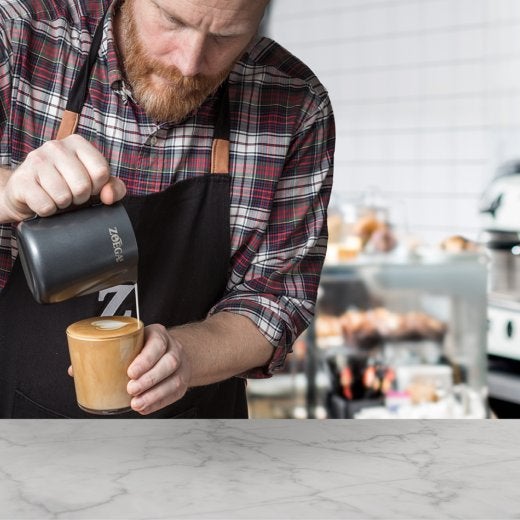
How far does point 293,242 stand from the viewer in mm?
1927

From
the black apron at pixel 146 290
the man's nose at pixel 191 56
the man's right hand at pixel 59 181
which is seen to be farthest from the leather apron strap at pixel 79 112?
the man's right hand at pixel 59 181

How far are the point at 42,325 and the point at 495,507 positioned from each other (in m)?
1.03

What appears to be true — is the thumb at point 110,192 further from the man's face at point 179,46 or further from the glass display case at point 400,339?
the glass display case at point 400,339

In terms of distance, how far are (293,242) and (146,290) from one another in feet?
1.23

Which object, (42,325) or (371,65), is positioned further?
(371,65)

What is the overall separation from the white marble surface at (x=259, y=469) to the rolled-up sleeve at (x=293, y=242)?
1.51 ft

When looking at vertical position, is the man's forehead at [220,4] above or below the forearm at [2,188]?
above

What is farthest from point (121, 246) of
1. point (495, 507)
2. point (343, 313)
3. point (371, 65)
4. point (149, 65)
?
point (371, 65)

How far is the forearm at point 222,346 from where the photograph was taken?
1604mm

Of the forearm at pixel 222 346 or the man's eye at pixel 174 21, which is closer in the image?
the man's eye at pixel 174 21

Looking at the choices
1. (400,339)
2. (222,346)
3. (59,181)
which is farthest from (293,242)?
(400,339)

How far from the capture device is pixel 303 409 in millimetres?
3395

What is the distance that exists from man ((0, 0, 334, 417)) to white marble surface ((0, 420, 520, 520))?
29 cm

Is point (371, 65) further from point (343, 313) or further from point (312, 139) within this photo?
point (312, 139)
